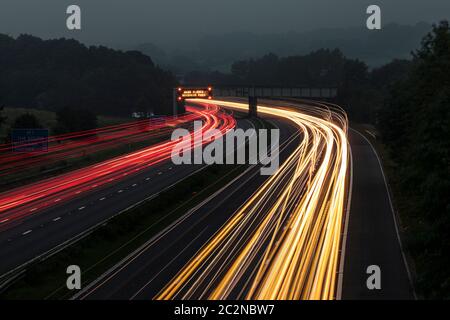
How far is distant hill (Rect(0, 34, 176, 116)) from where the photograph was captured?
15650 cm

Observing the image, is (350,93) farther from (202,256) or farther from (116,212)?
(202,256)

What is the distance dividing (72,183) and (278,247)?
2927 cm

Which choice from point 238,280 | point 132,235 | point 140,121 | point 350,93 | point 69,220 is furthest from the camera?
point 350,93

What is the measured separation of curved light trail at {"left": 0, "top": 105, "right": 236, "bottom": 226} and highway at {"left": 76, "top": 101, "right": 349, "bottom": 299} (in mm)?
11000

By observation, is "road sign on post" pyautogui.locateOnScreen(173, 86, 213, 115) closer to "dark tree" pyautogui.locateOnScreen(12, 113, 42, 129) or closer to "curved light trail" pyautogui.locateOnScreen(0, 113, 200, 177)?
"curved light trail" pyautogui.locateOnScreen(0, 113, 200, 177)

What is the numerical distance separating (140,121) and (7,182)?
5252 cm

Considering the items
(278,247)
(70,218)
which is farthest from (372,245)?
(70,218)

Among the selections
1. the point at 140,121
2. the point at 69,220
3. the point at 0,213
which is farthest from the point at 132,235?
the point at 140,121

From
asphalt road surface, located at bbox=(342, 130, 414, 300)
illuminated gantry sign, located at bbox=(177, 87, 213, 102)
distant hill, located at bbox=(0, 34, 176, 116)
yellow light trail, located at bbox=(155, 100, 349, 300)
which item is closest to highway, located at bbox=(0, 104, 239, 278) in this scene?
yellow light trail, located at bbox=(155, 100, 349, 300)

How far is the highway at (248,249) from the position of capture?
27.8 m

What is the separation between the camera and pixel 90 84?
164m

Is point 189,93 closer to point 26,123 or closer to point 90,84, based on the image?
point 26,123

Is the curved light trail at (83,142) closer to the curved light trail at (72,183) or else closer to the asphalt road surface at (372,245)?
the curved light trail at (72,183)

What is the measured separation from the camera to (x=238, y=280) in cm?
2864
